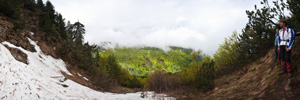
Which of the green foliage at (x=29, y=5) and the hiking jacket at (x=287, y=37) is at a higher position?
the green foliage at (x=29, y=5)

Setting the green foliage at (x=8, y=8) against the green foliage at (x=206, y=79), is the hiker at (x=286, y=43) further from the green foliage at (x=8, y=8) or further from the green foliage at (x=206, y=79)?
the green foliage at (x=8, y=8)

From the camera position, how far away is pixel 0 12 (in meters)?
14.8

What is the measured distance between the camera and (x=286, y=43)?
19.1 ft

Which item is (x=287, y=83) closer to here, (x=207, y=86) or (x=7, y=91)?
(x=207, y=86)

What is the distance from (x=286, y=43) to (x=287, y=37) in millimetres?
238

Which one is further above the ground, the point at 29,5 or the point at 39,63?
the point at 29,5

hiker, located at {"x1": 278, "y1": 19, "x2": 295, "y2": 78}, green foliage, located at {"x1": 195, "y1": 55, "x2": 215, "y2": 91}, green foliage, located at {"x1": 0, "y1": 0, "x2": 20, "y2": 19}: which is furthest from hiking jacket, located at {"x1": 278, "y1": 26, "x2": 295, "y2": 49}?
green foliage, located at {"x1": 0, "y1": 0, "x2": 20, "y2": 19}

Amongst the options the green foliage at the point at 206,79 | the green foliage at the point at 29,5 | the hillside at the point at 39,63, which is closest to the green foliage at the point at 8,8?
the hillside at the point at 39,63

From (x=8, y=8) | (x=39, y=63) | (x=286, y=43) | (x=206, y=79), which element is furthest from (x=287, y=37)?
(x=8, y=8)

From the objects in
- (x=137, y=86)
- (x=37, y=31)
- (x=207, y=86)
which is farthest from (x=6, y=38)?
(x=137, y=86)

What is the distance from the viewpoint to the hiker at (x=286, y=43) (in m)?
5.55

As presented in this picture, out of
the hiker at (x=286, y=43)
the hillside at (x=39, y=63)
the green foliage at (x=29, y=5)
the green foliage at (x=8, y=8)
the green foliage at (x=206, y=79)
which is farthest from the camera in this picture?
the green foliage at (x=29, y=5)

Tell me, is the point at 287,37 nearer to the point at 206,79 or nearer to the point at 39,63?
the point at 206,79

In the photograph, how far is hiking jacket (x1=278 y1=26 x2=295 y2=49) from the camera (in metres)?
5.57
